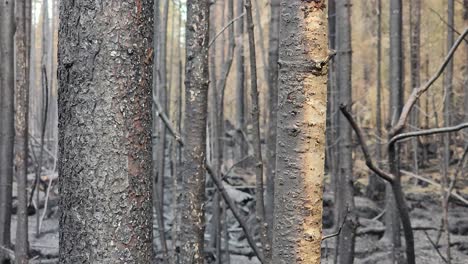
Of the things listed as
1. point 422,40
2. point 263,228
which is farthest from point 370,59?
point 263,228

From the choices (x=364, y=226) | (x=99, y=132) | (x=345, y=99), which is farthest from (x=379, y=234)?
(x=99, y=132)

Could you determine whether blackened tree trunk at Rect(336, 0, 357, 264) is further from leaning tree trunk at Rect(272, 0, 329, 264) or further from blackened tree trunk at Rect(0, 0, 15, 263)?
blackened tree trunk at Rect(0, 0, 15, 263)

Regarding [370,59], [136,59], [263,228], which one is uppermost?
[370,59]

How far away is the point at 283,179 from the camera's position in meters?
1.30

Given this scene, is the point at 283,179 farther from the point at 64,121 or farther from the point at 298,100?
the point at 64,121

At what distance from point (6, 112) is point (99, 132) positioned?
3.31m

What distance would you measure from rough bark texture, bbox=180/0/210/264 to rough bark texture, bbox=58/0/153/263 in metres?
1.32

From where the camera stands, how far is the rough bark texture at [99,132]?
1.02 meters

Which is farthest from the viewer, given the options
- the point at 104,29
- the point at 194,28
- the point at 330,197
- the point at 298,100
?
the point at 330,197

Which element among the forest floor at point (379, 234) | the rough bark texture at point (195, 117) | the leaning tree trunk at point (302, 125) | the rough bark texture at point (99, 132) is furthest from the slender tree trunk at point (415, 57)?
the rough bark texture at point (99, 132)

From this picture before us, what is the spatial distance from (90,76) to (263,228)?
2191mm

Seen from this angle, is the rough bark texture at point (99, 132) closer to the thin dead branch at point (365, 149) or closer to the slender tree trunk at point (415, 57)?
the thin dead branch at point (365, 149)

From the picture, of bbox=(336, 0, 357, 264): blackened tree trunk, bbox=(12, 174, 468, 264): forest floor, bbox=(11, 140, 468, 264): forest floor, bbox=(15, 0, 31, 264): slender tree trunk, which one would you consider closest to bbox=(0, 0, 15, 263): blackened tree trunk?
bbox=(15, 0, 31, 264): slender tree trunk

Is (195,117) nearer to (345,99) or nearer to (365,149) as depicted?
(365,149)
